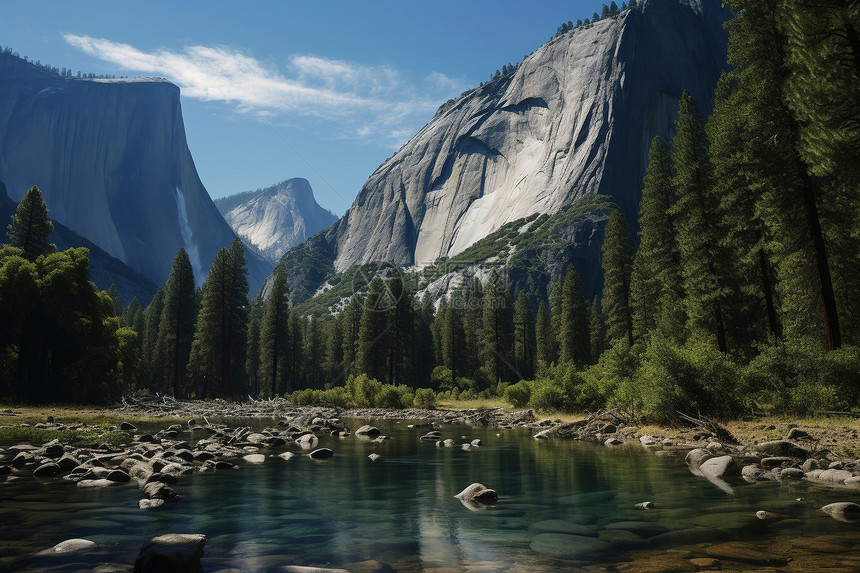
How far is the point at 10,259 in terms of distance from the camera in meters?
32.4

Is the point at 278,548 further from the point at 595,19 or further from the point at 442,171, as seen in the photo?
the point at 595,19

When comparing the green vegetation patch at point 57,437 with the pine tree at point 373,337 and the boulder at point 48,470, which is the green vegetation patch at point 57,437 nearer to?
the boulder at point 48,470

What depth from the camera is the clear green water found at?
707cm

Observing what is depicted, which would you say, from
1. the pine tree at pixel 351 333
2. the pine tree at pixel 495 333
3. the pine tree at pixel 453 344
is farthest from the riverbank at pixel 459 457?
the pine tree at pixel 453 344

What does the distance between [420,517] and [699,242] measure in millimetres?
24135

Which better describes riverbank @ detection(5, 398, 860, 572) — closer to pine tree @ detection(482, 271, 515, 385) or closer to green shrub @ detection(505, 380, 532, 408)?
green shrub @ detection(505, 380, 532, 408)

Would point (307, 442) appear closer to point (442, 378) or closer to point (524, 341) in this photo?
point (442, 378)

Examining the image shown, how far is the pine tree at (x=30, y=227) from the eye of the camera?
3975 centimetres

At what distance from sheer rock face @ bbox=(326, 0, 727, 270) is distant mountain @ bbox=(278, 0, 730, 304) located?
0.37m

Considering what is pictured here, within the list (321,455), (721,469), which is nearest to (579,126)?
(321,455)

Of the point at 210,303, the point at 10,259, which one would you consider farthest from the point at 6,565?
the point at 210,303

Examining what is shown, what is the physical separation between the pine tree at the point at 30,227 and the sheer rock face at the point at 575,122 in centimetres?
13281

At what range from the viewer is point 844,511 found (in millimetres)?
8266

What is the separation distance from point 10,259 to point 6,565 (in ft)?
111
